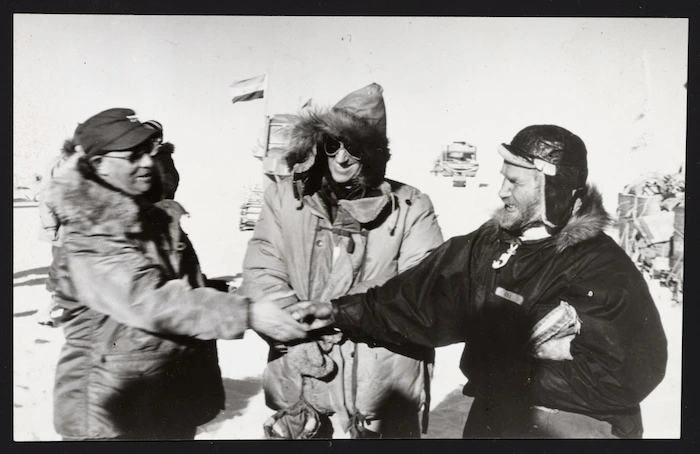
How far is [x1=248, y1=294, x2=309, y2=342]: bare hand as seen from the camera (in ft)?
14.0

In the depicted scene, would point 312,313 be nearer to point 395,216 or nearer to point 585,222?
point 395,216

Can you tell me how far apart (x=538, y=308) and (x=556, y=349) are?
0.23 meters

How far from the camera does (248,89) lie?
4.33 metres

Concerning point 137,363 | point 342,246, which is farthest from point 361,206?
point 137,363

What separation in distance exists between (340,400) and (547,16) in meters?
2.36

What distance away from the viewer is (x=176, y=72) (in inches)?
171

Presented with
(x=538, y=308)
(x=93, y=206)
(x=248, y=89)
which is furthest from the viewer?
(x=248, y=89)

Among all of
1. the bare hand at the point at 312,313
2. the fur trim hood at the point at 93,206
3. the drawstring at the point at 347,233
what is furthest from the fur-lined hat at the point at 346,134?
the fur trim hood at the point at 93,206

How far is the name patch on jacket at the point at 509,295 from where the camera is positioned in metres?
4.21

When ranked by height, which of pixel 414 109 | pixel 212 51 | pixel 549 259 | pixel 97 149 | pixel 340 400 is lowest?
pixel 340 400

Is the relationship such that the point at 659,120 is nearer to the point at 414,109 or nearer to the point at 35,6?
the point at 414,109

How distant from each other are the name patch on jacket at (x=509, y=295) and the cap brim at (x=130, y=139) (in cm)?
201

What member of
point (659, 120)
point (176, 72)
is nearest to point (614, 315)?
point (659, 120)

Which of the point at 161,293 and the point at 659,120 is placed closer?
Answer: the point at 161,293
